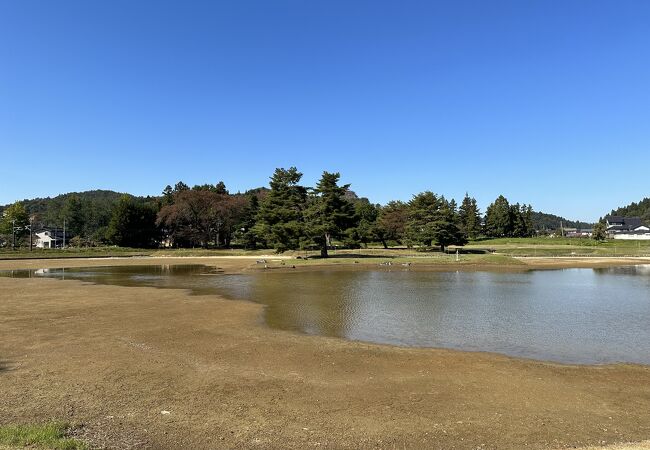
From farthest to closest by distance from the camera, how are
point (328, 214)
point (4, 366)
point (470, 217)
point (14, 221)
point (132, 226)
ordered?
point (470, 217) < point (14, 221) < point (132, 226) < point (328, 214) < point (4, 366)

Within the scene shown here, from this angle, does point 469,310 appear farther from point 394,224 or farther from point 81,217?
point 81,217

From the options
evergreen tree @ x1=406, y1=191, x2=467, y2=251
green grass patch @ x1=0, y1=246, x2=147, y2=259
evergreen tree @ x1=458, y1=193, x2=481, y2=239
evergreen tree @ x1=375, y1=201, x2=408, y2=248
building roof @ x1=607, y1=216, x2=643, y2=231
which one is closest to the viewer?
evergreen tree @ x1=406, y1=191, x2=467, y2=251

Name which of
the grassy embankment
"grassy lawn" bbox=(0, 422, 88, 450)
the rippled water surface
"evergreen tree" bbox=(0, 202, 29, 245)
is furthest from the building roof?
"evergreen tree" bbox=(0, 202, 29, 245)

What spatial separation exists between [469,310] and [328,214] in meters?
32.9

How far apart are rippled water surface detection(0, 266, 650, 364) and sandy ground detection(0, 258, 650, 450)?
1.85 m

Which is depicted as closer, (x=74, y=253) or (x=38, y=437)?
(x=38, y=437)

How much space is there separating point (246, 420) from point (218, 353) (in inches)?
198

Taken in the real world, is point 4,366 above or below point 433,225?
below

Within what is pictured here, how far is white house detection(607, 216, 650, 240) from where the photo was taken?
124 m

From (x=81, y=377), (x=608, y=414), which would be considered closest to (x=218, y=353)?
(x=81, y=377)

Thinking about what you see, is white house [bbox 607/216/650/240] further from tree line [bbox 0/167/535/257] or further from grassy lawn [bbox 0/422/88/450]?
grassy lawn [bbox 0/422/88/450]

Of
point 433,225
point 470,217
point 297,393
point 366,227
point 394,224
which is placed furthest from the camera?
point 470,217

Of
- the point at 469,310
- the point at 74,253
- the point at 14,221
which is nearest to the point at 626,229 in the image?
the point at 469,310

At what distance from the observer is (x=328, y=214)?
51.6m
